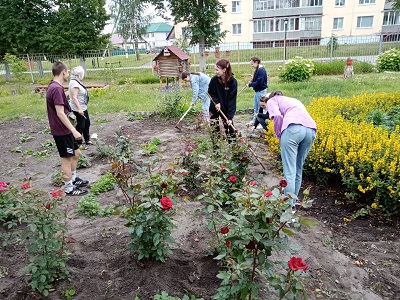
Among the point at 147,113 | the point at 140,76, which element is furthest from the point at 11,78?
the point at 147,113

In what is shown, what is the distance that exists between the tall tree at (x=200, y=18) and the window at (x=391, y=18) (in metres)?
21.2

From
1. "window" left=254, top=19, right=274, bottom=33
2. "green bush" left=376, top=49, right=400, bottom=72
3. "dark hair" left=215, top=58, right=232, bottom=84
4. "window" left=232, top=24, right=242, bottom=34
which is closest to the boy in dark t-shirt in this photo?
"dark hair" left=215, top=58, right=232, bottom=84

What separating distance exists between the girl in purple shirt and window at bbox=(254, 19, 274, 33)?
3320 centimetres

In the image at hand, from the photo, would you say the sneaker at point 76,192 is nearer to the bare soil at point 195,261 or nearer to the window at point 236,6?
the bare soil at point 195,261

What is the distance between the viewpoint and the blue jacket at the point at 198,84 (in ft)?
22.3

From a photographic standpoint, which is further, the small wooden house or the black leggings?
the small wooden house

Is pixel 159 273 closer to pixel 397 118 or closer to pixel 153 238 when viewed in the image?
pixel 153 238

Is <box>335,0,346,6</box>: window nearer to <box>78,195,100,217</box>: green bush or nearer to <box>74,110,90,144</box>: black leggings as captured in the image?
<box>74,110,90,144</box>: black leggings

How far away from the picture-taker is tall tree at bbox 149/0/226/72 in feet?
64.5

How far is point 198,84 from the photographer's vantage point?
274 inches

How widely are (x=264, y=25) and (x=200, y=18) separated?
1668cm

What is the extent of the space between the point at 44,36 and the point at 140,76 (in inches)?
246

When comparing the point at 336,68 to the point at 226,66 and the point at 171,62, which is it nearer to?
the point at 171,62

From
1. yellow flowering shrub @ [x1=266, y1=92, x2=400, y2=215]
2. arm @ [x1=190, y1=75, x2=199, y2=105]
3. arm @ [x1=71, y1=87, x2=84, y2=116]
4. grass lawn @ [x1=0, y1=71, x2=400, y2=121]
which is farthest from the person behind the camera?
grass lawn @ [x1=0, y1=71, x2=400, y2=121]
